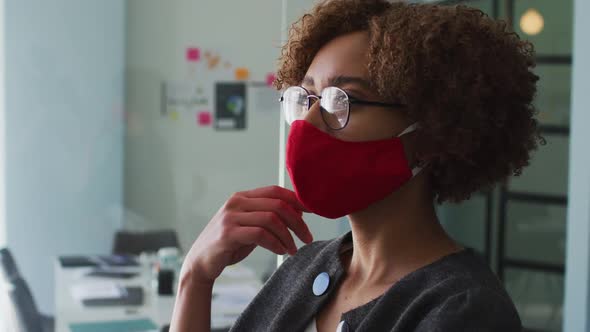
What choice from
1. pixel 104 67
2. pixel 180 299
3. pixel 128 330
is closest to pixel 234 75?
pixel 104 67

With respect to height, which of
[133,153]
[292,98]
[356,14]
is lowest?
[133,153]

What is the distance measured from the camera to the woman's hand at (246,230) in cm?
126

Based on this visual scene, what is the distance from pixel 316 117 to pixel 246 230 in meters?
0.23

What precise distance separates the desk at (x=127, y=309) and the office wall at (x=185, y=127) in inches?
24.1

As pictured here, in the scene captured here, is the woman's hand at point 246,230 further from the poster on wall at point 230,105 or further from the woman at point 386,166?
the poster on wall at point 230,105

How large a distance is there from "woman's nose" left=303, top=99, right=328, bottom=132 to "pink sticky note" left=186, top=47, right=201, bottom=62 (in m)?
3.60

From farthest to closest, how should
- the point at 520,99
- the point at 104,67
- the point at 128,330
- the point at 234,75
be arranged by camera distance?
the point at 104,67
the point at 234,75
the point at 128,330
the point at 520,99

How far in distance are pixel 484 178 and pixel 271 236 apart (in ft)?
1.22

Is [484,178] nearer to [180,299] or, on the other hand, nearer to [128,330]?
[180,299]

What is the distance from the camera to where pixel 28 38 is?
15.2 ft

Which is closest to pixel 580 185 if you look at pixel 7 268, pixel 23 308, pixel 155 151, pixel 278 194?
pixel 278 194

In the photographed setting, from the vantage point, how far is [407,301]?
1.09 metres

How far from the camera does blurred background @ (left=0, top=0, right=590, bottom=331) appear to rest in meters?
3.84

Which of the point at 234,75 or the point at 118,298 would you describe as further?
the point at 234,75
